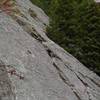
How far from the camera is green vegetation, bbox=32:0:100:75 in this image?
13.5m

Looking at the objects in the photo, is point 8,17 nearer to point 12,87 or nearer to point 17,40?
point 17,40

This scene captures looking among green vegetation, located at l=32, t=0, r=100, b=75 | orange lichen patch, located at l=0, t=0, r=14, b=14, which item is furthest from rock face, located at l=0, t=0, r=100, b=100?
green vegetation, located at l=32, t=0, r=100, b=75

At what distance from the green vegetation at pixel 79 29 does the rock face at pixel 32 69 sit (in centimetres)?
343

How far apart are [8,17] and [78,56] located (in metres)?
5.00

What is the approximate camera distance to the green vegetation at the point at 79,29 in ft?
44.4

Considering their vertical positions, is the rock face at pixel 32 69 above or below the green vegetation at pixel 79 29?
above

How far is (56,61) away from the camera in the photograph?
901 centimetres

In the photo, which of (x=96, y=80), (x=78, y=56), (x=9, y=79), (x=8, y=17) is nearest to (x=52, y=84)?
(x=9, y=79)

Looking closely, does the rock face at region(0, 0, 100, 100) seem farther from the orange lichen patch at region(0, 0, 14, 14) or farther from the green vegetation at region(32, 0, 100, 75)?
the green vegetation at region(32, 0, 100, 75)

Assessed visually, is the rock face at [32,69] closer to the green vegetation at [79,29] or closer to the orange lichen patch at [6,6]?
the orange lichen patch at [6,6]

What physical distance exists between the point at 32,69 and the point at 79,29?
7001mm

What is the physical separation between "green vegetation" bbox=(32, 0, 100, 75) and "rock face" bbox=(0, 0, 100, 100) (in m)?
3.43

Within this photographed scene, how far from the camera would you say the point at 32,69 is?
768 cm

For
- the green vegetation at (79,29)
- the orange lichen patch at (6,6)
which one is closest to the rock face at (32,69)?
the orange lichen patch at (6,6)
